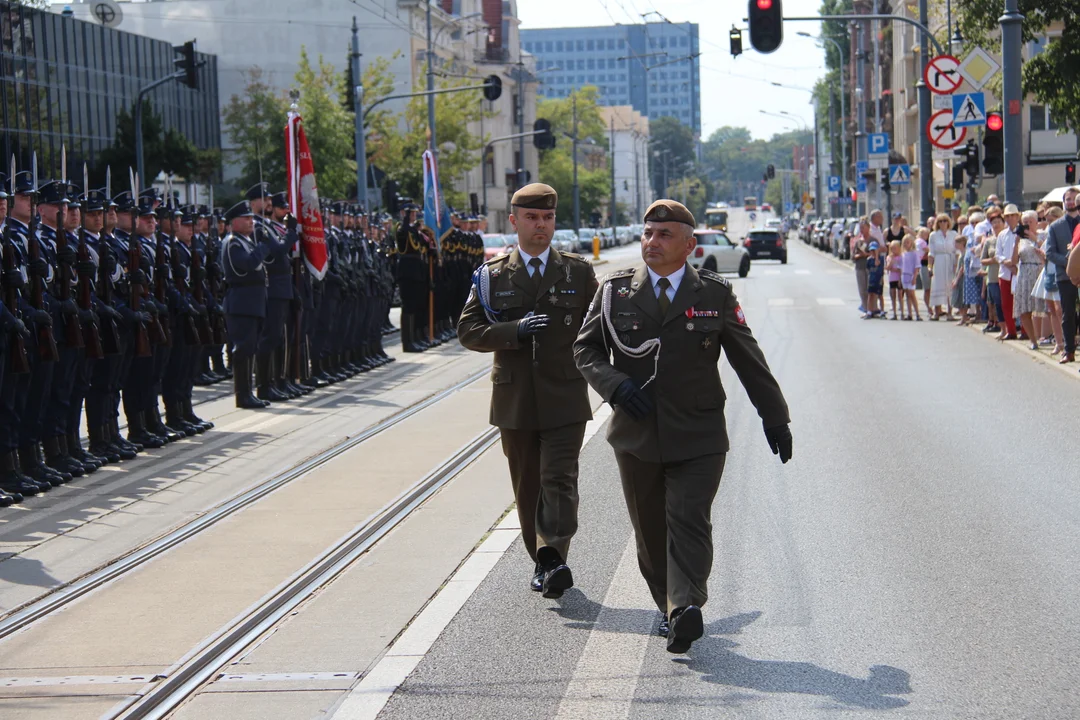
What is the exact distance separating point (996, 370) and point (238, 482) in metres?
9.36

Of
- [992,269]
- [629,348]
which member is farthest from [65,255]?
[992,269]

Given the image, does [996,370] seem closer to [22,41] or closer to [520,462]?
[520,462]

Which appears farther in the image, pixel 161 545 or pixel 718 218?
pixel 718 218

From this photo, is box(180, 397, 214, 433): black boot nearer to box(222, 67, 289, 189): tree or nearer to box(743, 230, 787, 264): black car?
box(222, 67, 289, 189): tree

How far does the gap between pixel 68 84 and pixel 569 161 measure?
63749mm

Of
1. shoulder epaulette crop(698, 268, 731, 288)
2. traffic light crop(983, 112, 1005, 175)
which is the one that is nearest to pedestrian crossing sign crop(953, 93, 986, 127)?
traffic light crop(983, 112, 1005, 175)

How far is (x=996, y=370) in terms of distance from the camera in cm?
1686

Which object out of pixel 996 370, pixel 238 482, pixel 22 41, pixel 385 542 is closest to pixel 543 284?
pixel 385 542

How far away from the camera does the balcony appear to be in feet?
182

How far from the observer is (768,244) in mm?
59031

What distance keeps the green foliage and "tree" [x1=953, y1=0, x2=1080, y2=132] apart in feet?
238

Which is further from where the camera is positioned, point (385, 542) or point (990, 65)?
point (990, 65)

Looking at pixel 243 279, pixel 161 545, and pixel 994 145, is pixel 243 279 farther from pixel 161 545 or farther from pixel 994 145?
pixel 994 145

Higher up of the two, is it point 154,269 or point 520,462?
point 154,269
